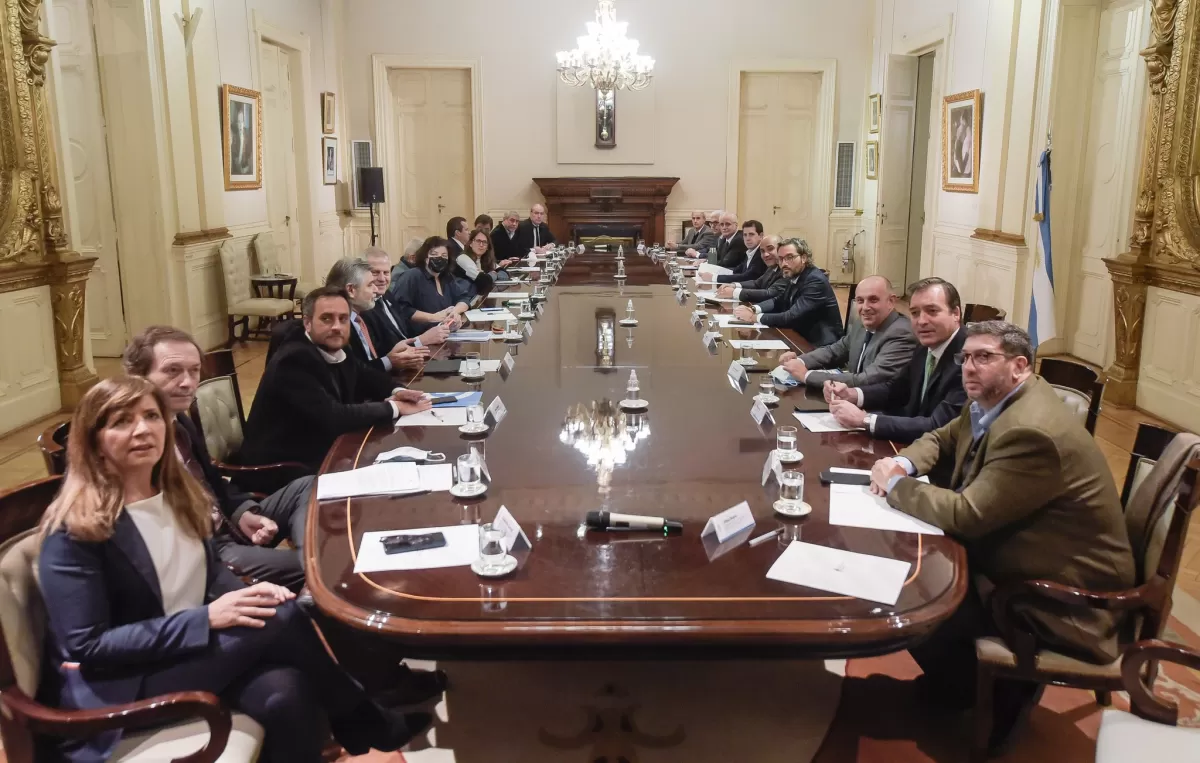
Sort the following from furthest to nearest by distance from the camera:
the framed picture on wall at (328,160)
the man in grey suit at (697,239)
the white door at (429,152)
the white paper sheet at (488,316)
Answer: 1. the white door at (429,152)
2. the framed picture on wall at (328,160)
3. the man in grey suit at (697,239)
4. the white paper sheet at (488,316)

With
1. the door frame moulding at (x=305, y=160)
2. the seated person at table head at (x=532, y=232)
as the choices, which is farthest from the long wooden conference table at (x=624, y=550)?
the door frame moulding at (x=305, y=160)

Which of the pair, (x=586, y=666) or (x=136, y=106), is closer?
(x=586, y=666)

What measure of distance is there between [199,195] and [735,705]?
6.86 meters

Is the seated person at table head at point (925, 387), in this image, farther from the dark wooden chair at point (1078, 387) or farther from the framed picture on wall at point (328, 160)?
the framed picture on wall at point (328, 160)

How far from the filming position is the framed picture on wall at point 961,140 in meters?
8.36

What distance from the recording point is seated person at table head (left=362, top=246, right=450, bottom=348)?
4.67 m

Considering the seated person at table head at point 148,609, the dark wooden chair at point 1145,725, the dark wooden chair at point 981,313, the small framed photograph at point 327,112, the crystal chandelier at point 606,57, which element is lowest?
the dark wooden chair at point 1145,725

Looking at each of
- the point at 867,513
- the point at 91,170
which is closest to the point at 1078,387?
the point at 867,513

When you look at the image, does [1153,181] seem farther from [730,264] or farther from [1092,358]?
[730,264]

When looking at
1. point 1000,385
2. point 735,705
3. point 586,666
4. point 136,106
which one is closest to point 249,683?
point 586,666

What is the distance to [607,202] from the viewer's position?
11805 millimetres

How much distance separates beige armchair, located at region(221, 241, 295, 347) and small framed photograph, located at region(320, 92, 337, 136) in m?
2.98

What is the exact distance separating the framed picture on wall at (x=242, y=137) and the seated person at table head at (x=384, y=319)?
13.5 ft

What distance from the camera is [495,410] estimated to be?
123 inches
